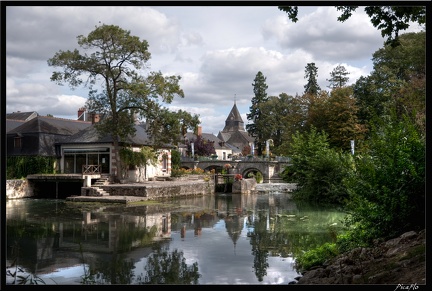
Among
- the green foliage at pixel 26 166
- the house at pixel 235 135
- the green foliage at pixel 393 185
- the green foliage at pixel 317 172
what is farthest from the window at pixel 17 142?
the house at pixel 235 135

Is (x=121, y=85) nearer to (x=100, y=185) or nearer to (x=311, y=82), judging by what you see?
(x=100, y=185)

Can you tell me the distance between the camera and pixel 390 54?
109 feet

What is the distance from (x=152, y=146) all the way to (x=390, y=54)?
18307mm

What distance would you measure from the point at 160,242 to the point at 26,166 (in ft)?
56.8

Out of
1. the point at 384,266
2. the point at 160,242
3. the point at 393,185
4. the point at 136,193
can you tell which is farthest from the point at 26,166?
the point at 384,266

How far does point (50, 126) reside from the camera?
29.0 m

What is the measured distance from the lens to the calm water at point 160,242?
8.41 m

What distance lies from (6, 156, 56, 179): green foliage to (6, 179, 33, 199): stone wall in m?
1.01

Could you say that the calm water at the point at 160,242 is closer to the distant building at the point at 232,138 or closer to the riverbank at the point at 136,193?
the riverbank at the point at 136,193

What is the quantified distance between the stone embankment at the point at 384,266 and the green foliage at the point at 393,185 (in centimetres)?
66

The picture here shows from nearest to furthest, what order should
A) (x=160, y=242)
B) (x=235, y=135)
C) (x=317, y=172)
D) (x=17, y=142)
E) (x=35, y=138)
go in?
(x=160, y=242) → (x=317, y=172) → (x=17, y=142) → (x=35, y=138) → (x=235, y=135)

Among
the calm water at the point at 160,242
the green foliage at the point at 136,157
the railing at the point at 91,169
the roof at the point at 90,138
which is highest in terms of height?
the roof at the point at 90,138

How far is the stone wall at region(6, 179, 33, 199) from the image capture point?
23.8 meters

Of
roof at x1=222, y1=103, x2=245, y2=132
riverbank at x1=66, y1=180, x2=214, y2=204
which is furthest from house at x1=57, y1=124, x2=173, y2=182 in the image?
roof at x1=222, y1=103, x2=245, y2=132
